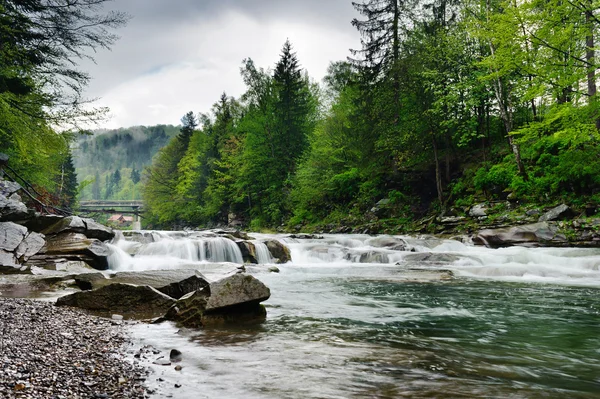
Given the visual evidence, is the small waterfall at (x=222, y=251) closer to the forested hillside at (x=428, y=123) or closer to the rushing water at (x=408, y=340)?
the rushing water at (x=408, y=340)

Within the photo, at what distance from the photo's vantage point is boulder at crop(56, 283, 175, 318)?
6969mm

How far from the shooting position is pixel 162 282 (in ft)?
27.0

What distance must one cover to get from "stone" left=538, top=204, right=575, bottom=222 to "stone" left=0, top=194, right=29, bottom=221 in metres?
20.0

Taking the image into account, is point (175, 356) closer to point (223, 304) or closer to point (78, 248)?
point (223, 304)

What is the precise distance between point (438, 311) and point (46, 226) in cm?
1356

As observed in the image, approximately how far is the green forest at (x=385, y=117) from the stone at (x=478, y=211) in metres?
0.88

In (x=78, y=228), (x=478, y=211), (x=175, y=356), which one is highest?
(x=478, y=211)

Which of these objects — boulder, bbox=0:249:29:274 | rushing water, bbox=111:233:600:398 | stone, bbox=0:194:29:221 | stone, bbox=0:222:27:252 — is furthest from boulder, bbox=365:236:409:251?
stone, bbox=0:194:29:221

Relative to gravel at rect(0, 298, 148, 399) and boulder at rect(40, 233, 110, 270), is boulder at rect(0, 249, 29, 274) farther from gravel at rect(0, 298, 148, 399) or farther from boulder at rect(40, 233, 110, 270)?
gravel at rect(0, 298, 148, 399)

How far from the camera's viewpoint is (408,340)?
5.49 m

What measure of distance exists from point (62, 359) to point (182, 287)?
4619 millimetres

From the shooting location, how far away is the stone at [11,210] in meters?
12.9

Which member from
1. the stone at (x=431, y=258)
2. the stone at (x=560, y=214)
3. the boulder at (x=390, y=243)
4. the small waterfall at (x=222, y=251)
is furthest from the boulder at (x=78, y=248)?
the stone at (x=560, y=214)

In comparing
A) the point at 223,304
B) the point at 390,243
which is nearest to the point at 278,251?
the point at 390,243
